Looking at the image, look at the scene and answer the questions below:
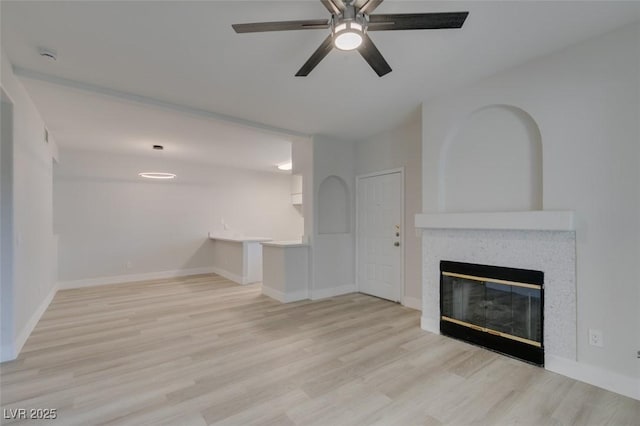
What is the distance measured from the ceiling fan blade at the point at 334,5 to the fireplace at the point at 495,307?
101 inches

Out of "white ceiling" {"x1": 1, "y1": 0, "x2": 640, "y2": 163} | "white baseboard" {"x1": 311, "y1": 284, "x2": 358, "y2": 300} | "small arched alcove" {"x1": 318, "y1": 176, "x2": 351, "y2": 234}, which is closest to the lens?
"white ceiling" {"x1": 1, "y1": 0, "x2": 640, "y2": 163}

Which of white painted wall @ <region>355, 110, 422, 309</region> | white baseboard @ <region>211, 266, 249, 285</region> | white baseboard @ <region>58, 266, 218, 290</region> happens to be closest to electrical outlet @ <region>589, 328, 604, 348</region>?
white painted wall @ <region>355, 110, 422, 309</region>

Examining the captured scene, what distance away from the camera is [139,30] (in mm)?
2143

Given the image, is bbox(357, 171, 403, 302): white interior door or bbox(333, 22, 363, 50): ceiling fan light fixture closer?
bbox(333, 22, 363, 50): ceiling fan light fixture

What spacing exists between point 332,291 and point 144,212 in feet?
14.4

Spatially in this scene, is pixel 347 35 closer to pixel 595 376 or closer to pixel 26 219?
pixel 595 376

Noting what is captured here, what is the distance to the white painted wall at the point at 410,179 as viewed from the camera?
4066 millimetres

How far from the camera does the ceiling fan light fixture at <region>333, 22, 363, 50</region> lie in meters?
1.66

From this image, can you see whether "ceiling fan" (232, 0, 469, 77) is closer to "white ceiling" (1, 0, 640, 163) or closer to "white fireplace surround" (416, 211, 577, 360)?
"white ceiling" (1, 0, 640, 163)

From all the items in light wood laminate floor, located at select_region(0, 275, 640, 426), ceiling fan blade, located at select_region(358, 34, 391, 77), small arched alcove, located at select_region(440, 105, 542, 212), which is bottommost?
light wood laminate floor, located at select_region(0, 275, 640, 426)

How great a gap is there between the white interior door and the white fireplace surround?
3.56 ft

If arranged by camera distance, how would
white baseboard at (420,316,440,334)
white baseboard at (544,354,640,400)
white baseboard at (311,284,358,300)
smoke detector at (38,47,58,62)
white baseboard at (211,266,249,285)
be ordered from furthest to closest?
1. white baseboard at (211,266,249,285)
2. white baseboard at (311,284,358,300)
3. white baseboard at (420,316,440,334)
4. smoke detector at (38,47,58,62)
5. white baseboard at (544,354,640,400)

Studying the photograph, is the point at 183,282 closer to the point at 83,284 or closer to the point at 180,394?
the point at 83,284

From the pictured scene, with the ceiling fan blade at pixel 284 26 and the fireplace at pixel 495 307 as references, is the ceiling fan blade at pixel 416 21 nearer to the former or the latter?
the ceiling fan blade at pixel 284 26
